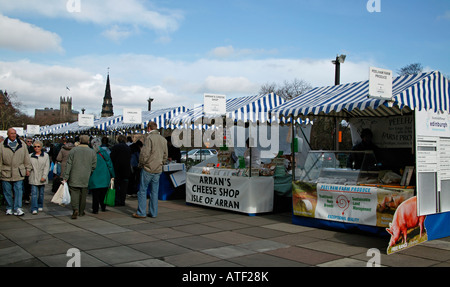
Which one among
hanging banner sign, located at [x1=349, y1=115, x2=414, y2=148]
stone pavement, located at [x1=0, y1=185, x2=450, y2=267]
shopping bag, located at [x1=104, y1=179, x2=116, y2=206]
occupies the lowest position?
stone pavement, located at [x1=0, y1=185, x2=450, y2=267]

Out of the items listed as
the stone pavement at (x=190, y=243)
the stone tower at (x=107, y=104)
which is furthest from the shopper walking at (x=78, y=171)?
the stone tower at (x=107, y=104)

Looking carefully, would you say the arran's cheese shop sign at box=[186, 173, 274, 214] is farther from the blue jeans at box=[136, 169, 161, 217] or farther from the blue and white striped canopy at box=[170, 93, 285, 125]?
the blue jeans at box=[136, 169, 161, 217]

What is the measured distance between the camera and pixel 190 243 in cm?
634

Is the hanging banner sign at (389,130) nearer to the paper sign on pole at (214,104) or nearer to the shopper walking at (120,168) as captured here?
the paper sign on pole at (214,104)

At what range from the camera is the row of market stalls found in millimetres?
6258

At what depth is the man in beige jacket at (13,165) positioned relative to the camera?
835 centimetres

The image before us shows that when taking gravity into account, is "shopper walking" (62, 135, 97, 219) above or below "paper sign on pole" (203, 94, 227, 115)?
below

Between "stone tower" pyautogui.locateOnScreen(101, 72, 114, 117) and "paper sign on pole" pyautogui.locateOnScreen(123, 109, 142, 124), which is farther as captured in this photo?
"stone tower" pyautogui.locateOnScreen(101, 72, 114, 117)

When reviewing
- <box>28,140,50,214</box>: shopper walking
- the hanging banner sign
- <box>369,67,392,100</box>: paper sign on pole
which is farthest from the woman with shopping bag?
<box>369,67,392,100</box>: paper sign on pole

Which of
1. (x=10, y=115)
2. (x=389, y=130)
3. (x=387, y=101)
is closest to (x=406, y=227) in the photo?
(x=387, y=101)

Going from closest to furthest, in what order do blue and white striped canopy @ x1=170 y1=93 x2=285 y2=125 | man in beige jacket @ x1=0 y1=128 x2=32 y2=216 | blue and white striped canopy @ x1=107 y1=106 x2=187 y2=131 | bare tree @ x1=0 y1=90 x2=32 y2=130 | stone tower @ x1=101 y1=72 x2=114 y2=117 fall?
man in beige jacket @ x1=0 y1=128 x2=32 y2=216
blue and white striped canopy @ x1=170 y1=93 x2=285 y2=125
blue and white striped canopy @ x1=107 y1=106 x2=187 y2=131
bare tree @ x1=0 y1=90 x2=32 y2=130
stone tower @ x1=101 y1=72 x2=114 y2=117

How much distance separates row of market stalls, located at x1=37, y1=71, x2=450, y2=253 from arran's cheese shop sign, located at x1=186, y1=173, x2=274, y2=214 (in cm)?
2

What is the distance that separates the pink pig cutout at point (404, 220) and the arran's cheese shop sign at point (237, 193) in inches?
140
